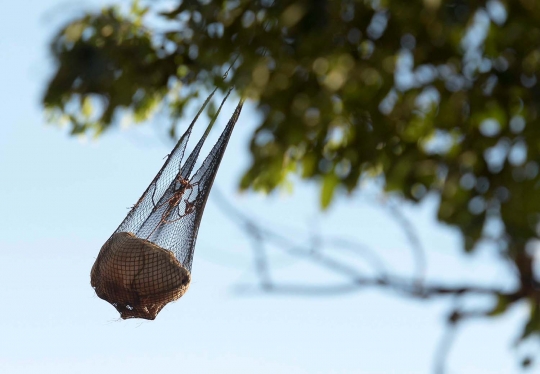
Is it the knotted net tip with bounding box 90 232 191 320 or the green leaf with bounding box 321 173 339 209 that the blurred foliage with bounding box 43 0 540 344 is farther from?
the knotted net tip with bounding box 90 232 191 320

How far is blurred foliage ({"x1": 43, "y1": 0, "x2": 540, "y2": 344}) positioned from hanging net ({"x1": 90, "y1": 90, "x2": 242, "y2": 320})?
1141mm

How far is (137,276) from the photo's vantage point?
3.41 meters

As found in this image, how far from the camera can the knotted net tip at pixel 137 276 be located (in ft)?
11.2

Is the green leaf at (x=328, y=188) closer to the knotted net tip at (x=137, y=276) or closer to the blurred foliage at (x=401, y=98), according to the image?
the blurred foliage at (x=401, y=98)

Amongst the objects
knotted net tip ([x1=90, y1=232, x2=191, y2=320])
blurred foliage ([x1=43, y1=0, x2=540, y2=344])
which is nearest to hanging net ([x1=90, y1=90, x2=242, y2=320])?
knotted net tip ([x1=90, y1=232, x2=191, y2=320])

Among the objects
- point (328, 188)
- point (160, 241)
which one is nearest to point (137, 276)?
point (160, 241)

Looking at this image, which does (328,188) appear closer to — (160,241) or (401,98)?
(401,98)

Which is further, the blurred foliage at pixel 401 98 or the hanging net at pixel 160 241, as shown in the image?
the hanging net at pixel 160 241

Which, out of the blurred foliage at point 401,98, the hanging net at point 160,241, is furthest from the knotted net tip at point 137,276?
the blurred foliage at point 401,98

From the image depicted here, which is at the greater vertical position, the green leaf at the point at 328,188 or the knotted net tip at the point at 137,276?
the knotted net tip at the point at 137,276

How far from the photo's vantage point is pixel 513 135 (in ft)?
6.52

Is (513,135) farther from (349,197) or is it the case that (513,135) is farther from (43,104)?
(43,104)

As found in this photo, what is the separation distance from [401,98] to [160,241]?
6.15 feet

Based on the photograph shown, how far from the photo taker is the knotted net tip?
3422 mm
